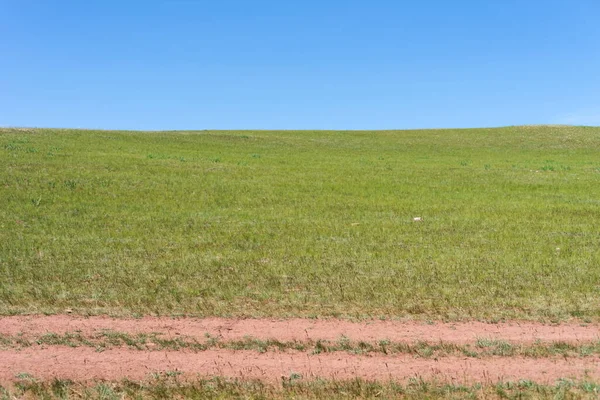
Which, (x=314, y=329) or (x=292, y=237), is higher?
(x=292, y=237)

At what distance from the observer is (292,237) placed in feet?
47.5

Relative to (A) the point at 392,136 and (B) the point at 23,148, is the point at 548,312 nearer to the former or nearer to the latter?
(B) the point at 23,148

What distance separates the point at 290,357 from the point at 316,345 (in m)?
0.42

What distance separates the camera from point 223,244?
13.8 m

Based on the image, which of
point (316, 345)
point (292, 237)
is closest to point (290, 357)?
point (316, 345)

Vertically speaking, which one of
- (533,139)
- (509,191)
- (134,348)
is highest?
(533,139)

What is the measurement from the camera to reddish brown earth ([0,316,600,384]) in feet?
21.4

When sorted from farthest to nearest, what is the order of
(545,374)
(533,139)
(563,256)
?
1. (533,139)
2. (563,256)
3. (545,374)

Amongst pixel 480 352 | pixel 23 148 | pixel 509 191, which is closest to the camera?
pixel 480 352

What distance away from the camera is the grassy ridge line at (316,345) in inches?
277

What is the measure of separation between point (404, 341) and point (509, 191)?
16597mm

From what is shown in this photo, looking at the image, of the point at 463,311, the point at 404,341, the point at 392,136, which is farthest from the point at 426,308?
the point at 392,136

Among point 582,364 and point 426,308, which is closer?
point 582,364

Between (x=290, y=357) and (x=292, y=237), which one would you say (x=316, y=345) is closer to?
(x=290, y=357)
